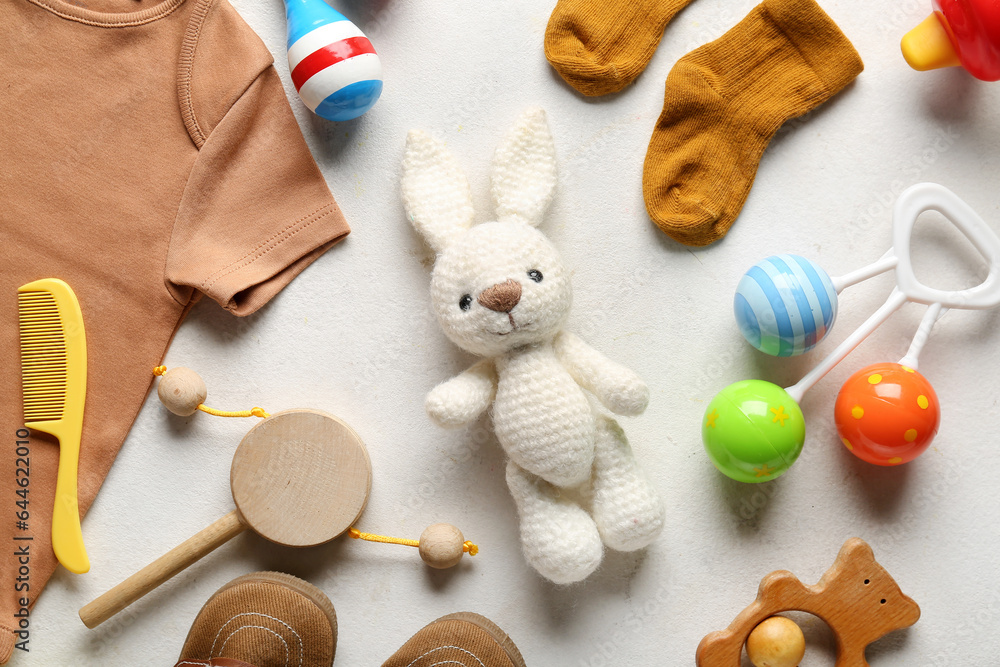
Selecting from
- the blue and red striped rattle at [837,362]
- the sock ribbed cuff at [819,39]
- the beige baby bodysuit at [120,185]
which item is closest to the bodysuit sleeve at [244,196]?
the beige baby bodysuit at [120,185]

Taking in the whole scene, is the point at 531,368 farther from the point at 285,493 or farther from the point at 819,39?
the point at 819,39

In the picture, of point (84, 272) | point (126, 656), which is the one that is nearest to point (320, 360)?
point (84, 272)

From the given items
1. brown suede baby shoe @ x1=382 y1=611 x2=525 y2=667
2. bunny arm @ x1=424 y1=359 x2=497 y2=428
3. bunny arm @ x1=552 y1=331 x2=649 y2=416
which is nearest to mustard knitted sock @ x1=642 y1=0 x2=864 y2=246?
bunny arm @ x1=552 y1=331 x2=649 y2=416

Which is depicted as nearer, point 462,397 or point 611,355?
point 462,397

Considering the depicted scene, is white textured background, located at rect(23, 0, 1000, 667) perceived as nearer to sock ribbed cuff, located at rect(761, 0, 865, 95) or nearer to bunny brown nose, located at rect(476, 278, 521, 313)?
sock ribbed cuff, located at rect(761, 0, 865, 95)

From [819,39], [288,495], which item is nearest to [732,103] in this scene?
[819,39]

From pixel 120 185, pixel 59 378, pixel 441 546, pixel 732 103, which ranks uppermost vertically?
pixel 732 103

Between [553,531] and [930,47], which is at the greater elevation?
[930,47]
